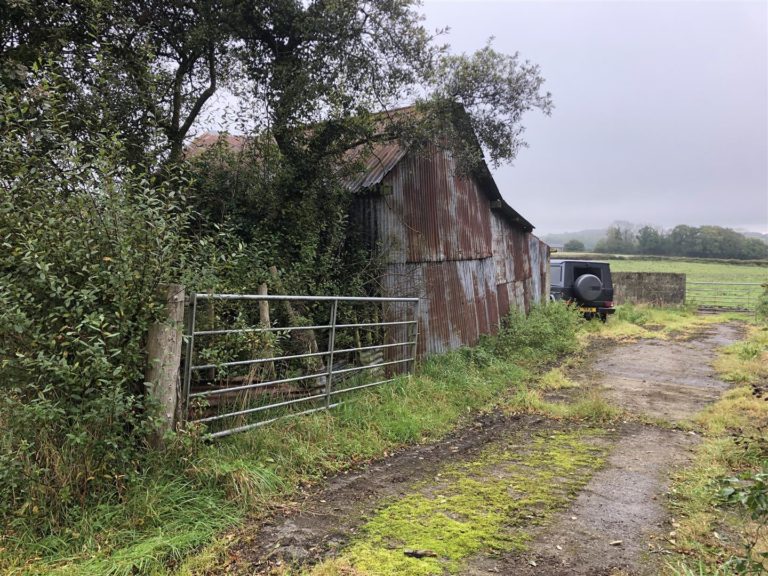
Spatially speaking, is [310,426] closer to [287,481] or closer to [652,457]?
[287,481]

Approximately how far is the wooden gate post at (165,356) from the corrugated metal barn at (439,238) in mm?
4854

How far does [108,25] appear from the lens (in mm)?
5953

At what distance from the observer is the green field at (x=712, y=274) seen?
24344 mm

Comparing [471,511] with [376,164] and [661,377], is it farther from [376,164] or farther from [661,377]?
[661,377]

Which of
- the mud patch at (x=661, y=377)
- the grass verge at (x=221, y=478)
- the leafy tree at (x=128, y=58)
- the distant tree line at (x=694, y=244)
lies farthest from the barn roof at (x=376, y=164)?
the distant tree line at (x=694, y=244)

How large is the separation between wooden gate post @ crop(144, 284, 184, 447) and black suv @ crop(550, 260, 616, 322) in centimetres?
1499

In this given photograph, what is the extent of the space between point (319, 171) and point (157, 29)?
2.95 m

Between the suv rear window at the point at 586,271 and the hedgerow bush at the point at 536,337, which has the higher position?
the suv rear window at the point at 586,271

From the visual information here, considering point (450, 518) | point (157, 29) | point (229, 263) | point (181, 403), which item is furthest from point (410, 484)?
point (157, 29)

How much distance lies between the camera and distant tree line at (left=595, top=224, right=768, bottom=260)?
48.7 metres

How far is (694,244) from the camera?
51438mm

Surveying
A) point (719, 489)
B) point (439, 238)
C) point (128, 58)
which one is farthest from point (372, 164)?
point (719, 489)

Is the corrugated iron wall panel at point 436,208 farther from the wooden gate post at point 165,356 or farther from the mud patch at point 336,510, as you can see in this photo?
the wooden gate post at point 165,356

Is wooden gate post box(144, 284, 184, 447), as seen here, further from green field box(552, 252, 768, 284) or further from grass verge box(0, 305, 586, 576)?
green field box(552, 252, 768, 284)
